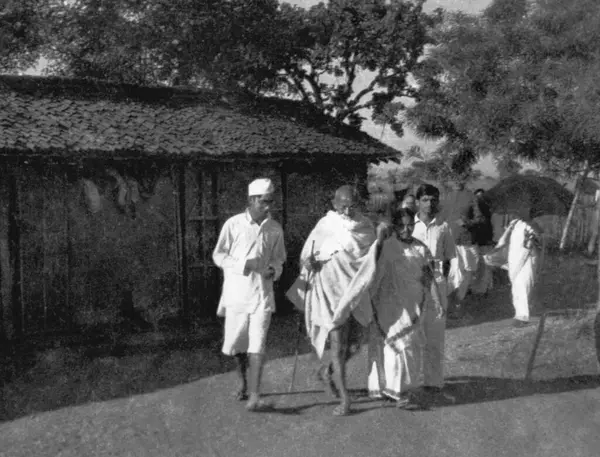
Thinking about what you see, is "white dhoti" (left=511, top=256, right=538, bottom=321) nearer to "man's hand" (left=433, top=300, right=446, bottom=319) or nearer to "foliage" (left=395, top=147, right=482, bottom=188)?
"man's hand" (left=433, top=300, right=446, bottom=319)

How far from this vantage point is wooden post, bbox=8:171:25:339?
11.0 m

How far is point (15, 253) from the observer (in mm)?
11086

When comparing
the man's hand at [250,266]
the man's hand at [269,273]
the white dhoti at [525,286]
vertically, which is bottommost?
the white dhoti at [525,286]

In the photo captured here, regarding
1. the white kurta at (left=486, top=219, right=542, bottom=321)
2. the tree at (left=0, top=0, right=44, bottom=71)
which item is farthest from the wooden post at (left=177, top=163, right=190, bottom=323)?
the tree at (left=0, top=0, right=44, bottom=71)

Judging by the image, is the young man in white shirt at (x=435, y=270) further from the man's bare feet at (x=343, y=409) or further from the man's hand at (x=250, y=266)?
the man's hand at (x=250, y=266)

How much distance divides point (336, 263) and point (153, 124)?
20.0ft

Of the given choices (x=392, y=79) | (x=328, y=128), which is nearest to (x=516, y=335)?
(x=328, y=128)

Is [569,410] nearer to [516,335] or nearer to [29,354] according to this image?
[516,335]

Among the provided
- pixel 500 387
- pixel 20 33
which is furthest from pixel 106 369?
pixel 20 33

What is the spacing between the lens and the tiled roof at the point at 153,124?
36.5 ft

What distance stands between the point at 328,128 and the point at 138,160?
3902mm

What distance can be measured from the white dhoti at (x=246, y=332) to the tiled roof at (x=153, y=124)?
447 centimetres

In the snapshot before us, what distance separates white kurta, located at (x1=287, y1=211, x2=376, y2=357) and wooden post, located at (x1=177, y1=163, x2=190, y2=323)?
5.50 meters

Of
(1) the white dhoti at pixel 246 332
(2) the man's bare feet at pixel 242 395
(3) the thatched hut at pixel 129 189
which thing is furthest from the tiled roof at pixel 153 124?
(2) the man's bare feet at pixel 242 395
